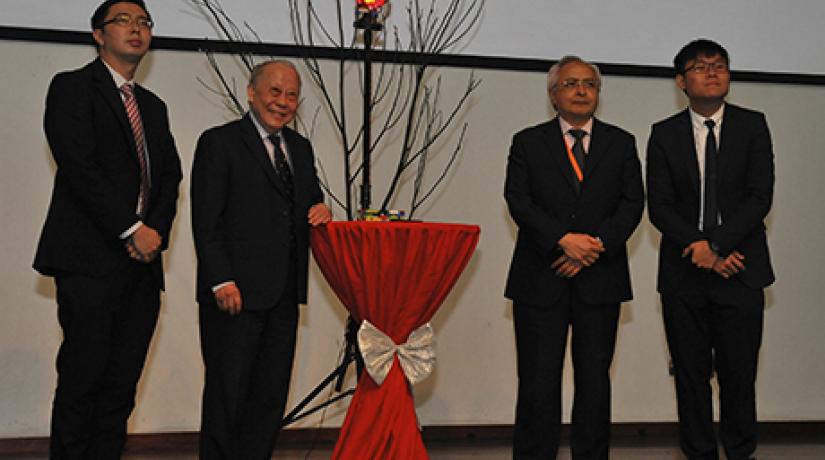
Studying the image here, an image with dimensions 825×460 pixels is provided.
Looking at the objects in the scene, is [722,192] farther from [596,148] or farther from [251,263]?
[251,263]

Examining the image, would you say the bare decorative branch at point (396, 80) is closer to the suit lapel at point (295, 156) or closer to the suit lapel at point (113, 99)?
the suit lapel at point (295, 156)

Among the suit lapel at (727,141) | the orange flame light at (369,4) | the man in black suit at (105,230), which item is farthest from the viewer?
the orange flame light at (369,4)

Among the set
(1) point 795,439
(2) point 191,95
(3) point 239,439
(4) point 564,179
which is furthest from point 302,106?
(1) point 795,439

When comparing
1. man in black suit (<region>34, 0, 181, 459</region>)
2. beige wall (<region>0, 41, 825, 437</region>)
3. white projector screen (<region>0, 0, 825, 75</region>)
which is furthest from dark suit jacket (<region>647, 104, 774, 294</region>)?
man in black suit (<region>34, 0, 181, 459</region>)

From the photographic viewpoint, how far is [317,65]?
3.74 m

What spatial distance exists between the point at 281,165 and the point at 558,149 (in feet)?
3.28

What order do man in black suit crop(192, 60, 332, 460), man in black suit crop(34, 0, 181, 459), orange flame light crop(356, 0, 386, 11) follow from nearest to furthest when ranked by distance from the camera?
man in black suit crop(34, 0, 181, 459) < man in black suit crop(192, 60, 332, 460) < orange flame light crop(356, 0, 386, 11)

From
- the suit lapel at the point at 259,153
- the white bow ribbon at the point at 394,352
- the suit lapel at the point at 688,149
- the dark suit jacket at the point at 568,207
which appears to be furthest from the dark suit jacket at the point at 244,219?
the suit lapel at the point at 688,149

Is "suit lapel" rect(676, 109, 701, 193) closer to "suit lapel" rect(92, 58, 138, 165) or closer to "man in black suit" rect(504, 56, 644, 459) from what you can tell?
"man in black suit" rect(504, 56, 644, 459)

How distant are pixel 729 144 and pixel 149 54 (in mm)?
2537

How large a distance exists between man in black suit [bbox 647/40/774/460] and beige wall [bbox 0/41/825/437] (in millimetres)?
1045

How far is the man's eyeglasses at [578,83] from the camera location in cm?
294

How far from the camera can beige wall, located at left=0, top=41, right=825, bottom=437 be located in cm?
360

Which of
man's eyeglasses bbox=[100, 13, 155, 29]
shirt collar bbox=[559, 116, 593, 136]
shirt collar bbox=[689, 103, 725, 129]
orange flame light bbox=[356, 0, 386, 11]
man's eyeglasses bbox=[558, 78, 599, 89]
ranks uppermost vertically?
orange flame light bbox=[356, 0, 386, 11]
